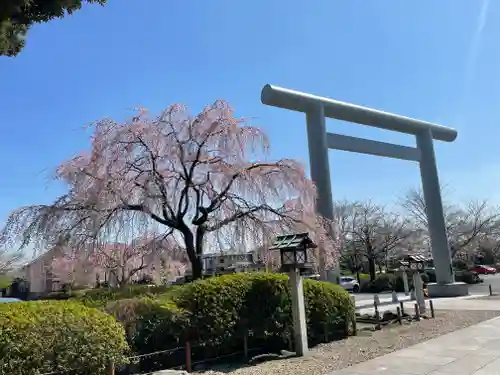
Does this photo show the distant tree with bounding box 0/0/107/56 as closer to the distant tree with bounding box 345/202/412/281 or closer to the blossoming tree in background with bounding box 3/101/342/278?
the blossoming tree in background with bounding box 3/101/342/278

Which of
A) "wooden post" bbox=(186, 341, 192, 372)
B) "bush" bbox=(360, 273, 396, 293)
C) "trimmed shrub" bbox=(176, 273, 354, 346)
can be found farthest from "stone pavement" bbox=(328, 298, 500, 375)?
"bush" bbox=(360, 273, 396, 293)

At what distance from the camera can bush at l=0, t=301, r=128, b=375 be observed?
5617mm

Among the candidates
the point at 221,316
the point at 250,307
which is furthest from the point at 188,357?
the point at 250,307

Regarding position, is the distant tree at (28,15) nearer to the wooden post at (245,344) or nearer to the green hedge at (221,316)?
the green hedge at (221,316)

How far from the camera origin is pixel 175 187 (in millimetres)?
13078

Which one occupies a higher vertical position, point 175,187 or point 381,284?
point 175,187

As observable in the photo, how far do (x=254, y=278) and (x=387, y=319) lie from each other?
6.35 m

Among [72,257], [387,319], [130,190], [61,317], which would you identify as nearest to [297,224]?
[387,319]

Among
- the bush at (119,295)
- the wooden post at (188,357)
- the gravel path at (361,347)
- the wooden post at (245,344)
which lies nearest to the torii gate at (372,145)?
the gravel path at (361,347)

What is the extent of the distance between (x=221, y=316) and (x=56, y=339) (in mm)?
3256

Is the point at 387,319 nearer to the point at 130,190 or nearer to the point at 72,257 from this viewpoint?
the point at 130,190

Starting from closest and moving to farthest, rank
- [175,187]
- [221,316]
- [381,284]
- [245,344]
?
[221,316]
[245,344]
[175,187]
[381,284]

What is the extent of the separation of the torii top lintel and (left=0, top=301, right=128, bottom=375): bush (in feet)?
37.6

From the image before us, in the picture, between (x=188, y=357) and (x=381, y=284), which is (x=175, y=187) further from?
(x=381, y=284)
